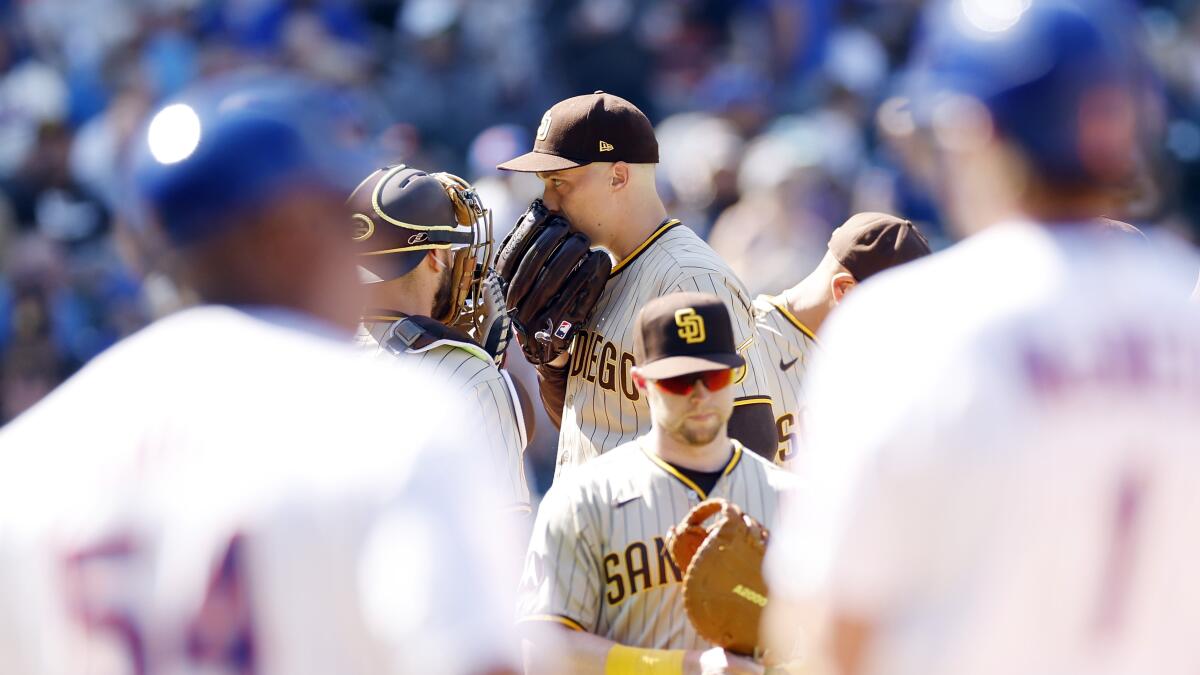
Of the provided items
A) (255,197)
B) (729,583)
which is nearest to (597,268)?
(729,583)

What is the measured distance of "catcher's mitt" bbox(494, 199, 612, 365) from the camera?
15.0 ft

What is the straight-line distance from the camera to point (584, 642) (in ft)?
11.7

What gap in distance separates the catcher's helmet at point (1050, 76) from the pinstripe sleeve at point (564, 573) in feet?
6.31

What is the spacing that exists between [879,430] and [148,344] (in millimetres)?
944

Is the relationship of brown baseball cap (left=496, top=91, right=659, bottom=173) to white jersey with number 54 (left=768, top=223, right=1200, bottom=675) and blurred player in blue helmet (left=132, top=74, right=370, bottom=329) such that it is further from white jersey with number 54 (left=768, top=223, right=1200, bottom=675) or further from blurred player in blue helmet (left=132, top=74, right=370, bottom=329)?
white jersey with number 54 (left=768, top=223, right=1200, bottom=675)

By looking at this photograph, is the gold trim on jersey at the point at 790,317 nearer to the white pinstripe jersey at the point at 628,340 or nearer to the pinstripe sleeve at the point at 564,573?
the white pinstripe jersey at the point at 628,340

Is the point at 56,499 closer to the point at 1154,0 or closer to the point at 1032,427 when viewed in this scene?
the point at 1032,427

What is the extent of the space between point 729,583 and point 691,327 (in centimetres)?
78

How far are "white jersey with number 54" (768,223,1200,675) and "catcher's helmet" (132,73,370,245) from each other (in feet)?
2.31

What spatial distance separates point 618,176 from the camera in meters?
4.71

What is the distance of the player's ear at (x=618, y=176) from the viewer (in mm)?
4707

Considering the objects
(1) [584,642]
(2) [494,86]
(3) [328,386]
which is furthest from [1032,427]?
(2) [494,86]

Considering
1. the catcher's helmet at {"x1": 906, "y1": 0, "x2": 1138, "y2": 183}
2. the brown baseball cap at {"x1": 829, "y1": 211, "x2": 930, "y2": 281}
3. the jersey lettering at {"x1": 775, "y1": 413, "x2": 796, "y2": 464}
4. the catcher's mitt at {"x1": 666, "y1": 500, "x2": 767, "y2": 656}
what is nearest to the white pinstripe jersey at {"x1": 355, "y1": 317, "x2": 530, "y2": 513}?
the catcher's mitt at {"x1": 666, "y1": 500, "x2": 767, "y2": 656}

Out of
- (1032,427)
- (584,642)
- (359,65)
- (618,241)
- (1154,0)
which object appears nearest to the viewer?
(1032,427)
